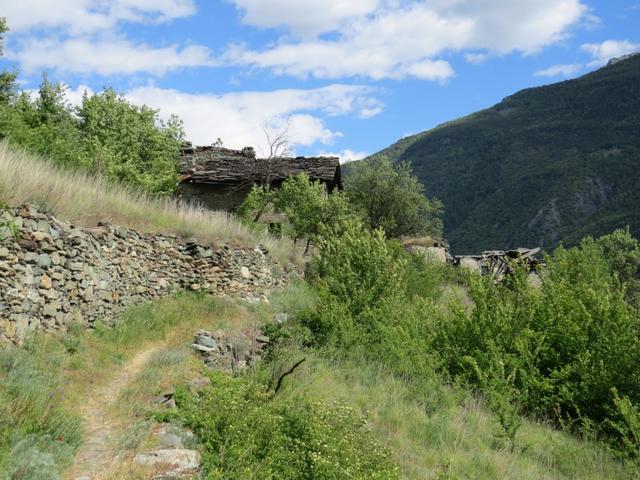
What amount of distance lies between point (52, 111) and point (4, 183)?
69.4 ft

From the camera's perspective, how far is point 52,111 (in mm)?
26000

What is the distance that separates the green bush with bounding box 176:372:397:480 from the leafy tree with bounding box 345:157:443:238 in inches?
1083

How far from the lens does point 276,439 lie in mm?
5367

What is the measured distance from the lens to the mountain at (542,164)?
7200 centimetres

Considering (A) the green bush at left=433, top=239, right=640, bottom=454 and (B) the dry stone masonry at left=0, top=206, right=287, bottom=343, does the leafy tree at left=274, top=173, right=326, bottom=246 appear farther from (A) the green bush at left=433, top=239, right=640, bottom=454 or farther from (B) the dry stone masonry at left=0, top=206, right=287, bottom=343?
(A) the green bush at left=433, top=239, right=640, bottom=454

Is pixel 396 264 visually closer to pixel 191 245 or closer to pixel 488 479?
pixel 191 245

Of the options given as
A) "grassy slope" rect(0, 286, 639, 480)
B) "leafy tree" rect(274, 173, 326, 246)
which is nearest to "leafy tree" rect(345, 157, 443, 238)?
"leafy tree" rect(274, 173, 326, 246)

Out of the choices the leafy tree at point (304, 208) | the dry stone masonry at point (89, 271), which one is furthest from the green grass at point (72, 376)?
the leafy tree at point (304, 208)

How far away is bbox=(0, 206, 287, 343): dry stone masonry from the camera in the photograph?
7035 millimetres

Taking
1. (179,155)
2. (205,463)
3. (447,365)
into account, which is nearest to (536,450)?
(447,365)

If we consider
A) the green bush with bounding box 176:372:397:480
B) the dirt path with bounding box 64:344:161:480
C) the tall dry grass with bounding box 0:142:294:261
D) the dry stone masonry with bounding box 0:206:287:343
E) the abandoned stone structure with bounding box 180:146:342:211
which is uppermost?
the abandoned stone structure with bounding box 180:146:342:211

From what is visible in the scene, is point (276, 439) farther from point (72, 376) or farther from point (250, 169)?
point (250, 169)

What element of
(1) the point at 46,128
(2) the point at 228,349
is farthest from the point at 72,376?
(1) the point at 46,128

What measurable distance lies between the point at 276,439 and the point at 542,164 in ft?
310
